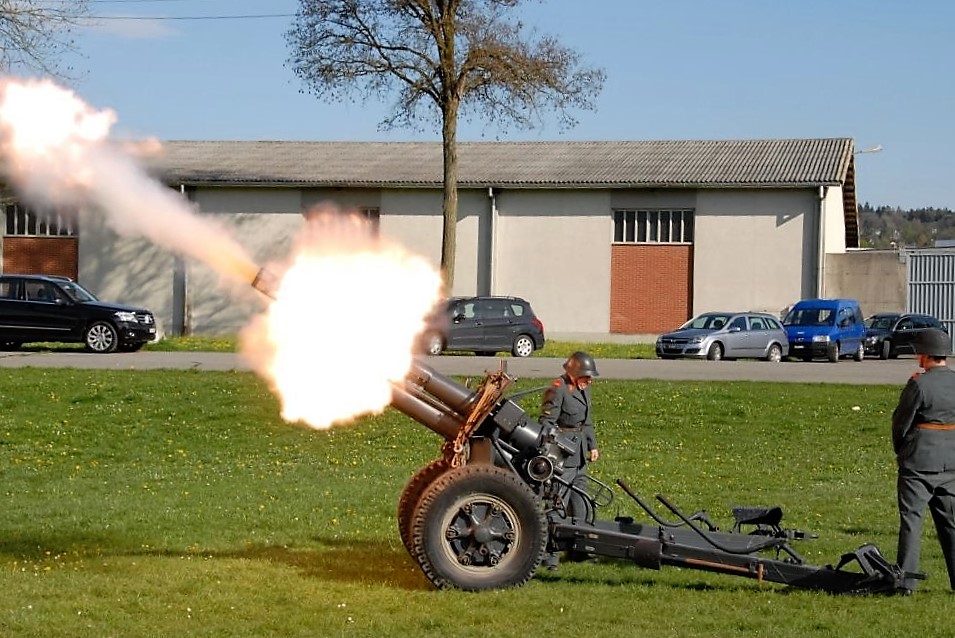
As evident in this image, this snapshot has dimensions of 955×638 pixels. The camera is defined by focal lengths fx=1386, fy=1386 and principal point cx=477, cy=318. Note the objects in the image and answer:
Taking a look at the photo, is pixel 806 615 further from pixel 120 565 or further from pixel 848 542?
pixel 120 565

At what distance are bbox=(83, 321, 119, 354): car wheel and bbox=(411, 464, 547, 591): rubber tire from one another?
26.1 meters

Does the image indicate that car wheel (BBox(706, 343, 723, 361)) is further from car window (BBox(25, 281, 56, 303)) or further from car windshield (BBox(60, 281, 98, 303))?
car window (BBox(25, 281, 56, 303))

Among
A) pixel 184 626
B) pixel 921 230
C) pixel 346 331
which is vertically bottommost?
pixel 184 626

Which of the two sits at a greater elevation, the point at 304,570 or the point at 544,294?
the point at 544,294

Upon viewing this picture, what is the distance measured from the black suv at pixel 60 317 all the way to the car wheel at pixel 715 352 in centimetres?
1556

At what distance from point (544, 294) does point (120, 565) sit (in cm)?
4002

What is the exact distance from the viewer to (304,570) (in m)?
11.6

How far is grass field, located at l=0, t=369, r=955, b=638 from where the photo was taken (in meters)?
9.87

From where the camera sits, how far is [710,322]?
40.8m

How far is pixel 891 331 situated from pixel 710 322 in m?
8.49

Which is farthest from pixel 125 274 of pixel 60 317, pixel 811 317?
pixel 811 317

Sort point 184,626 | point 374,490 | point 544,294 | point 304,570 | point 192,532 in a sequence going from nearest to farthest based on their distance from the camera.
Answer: point 184,626, point 304,570, point 192,532, point 374,490, point 544,294

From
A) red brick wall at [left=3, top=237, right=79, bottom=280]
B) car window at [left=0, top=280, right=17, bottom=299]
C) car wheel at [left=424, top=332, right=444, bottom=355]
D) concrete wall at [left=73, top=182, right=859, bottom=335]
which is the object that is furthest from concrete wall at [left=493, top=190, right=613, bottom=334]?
car window at [left=0, top=280, right=17, bottom=299]

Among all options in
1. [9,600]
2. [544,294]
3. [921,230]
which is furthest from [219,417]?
[921,230]
